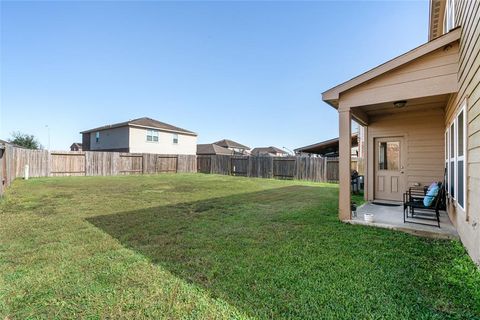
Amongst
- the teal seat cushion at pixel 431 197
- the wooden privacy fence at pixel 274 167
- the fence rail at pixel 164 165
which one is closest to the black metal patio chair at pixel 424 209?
the teal seat cushion at pixel 431 197

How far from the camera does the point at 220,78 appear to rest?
21.5 metres

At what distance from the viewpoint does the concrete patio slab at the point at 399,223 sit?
162 inches

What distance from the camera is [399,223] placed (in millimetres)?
4793

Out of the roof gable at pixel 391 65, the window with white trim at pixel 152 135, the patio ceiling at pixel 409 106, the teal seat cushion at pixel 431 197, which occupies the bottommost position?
the teal seat cushion at pixel 431 197

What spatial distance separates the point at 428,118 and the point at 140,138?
21495mm

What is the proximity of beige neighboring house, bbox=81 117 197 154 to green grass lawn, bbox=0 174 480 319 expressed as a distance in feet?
57.4

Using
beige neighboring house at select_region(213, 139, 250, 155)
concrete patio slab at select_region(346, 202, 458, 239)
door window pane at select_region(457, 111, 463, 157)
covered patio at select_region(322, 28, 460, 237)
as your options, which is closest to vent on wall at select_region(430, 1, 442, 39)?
covered patio at select_region(322, 28, 460, 237)

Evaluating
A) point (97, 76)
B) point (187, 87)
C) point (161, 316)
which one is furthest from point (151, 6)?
point (161, 316)

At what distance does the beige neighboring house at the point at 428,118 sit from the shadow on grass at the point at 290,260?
96 centimetres

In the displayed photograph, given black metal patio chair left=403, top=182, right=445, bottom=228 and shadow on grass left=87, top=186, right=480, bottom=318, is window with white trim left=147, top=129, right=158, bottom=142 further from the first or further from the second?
black metal patio chair left=403, top=182, right=445, bottom=228

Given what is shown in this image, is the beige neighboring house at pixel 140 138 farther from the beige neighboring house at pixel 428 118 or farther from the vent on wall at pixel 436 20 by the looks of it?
the vent on wall at pixel 436 20

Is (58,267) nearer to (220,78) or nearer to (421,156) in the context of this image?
(421,156)

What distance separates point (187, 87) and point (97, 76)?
7.76 m

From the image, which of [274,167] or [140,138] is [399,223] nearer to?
[274,167]
